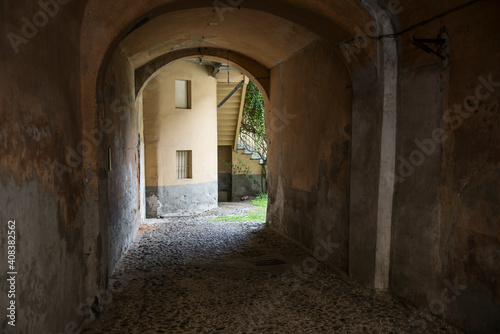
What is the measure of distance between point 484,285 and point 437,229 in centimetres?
68

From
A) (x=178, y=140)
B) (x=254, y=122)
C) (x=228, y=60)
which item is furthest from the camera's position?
(x=254, y=122)

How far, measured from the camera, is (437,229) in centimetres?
384

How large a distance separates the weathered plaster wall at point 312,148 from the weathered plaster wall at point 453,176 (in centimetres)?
115

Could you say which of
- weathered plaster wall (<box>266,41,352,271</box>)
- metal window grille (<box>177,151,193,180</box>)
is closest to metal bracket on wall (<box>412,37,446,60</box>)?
weathered plaster wall (<box>266,41,352,271</box>)

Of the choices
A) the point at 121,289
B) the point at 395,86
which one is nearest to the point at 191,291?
the point at 121,289

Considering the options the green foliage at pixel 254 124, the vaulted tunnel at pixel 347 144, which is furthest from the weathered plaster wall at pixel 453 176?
the green foliage at pixel 254 124

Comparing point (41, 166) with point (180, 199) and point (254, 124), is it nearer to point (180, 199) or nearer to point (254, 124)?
point (180, 199)

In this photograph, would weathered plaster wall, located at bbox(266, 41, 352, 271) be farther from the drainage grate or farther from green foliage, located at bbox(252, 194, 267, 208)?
green foliage, located at bbox(252, 194, 267, 208)

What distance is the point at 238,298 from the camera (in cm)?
454

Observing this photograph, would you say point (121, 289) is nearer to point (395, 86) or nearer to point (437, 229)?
point (437, 229)

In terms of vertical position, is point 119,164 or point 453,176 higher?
point 119,164

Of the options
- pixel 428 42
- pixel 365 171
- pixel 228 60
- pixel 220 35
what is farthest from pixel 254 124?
pixel 428 42

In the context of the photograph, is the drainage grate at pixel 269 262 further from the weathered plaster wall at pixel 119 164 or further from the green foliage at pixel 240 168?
the green foliage at pixel 240 168

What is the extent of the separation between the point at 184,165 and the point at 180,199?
4.36ft
